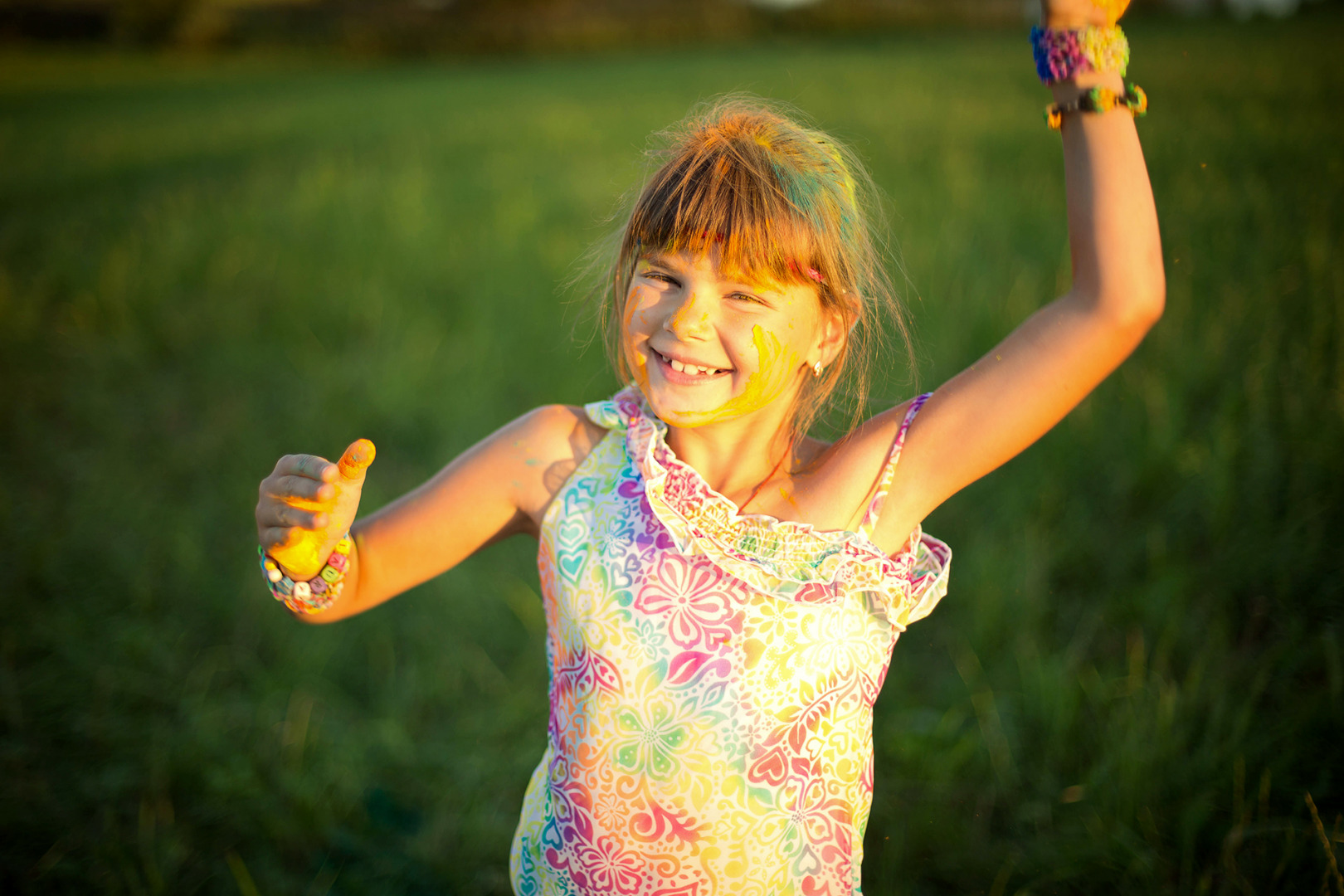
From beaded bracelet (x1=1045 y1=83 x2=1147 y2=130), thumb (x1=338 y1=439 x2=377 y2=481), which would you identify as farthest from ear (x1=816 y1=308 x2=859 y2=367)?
thumb (x1=338 y1=439 x2=377 y2=481)

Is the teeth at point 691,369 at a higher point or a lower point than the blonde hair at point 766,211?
lower

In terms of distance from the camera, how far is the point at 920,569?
1252 millimetres

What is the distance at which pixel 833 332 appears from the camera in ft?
4.17

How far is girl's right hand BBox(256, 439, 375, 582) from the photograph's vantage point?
1.06m

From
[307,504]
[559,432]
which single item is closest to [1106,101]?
[559,432]

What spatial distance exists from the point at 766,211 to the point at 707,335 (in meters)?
0.18

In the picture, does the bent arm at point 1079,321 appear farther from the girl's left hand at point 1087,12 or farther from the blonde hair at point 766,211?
the blonde hair at point 766,211

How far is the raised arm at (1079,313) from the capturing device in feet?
3.37

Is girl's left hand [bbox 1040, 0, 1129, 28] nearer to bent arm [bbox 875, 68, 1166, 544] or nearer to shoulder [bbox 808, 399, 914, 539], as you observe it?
bent arm [bbox 875, 68, 1166, 544]

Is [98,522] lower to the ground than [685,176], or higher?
lower

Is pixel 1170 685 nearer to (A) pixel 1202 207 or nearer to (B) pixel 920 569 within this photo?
(B) pixel 920 569

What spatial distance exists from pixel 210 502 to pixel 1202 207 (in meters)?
5.03

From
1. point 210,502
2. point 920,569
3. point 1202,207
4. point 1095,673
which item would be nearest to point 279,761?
point 210,502

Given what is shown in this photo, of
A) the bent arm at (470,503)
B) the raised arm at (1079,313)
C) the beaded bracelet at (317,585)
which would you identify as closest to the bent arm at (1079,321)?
the raised arm at (1079,313)
